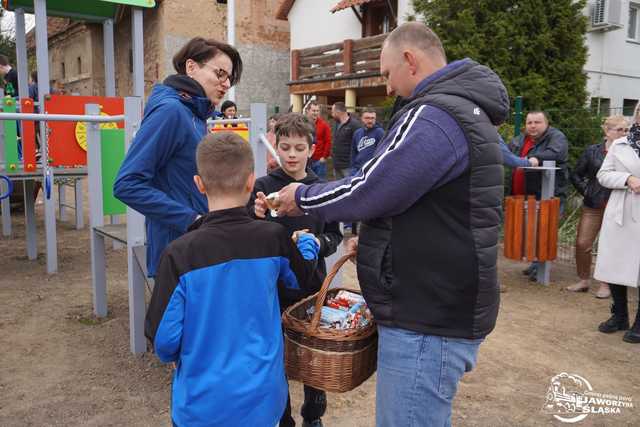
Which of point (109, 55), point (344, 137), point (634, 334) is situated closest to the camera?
point (634, 334)

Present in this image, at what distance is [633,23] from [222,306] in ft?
54.1

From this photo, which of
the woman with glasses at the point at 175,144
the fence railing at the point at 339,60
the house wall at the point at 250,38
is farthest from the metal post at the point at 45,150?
the house wall at the point at 250,38

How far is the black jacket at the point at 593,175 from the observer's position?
16.8ft

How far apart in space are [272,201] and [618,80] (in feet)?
48.2

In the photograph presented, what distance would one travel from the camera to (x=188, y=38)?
750 inches

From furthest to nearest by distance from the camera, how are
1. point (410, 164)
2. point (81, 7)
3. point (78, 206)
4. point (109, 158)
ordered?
point (78, 206) < point (81, 7) < point (109, 158) < point (410, 164)

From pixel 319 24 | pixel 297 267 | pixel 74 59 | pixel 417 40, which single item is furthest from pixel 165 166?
pixel 74 59

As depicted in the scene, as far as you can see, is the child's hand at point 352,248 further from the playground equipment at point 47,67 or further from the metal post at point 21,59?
the metal post at point 21,59

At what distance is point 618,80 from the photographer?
1401 centimetres

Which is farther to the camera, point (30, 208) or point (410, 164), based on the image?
point (30, 208)

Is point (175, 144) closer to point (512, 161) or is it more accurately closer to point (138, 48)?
point (512, 161)

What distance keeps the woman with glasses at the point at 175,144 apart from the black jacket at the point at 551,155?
Answer: 13.4ft

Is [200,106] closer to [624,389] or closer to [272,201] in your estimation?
[272,201]

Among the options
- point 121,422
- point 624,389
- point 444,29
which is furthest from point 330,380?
point 444,29
